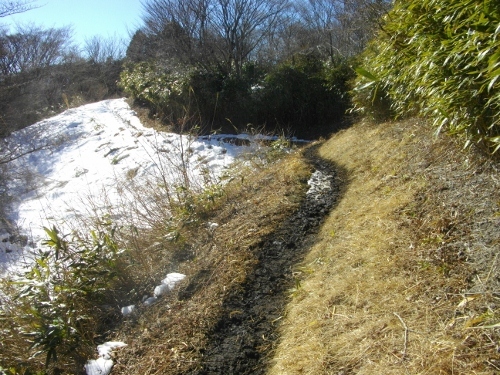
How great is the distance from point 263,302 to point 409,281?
1082 mm

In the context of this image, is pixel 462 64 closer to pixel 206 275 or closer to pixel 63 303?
pixel 206 275

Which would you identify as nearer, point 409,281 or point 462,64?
point 409,281

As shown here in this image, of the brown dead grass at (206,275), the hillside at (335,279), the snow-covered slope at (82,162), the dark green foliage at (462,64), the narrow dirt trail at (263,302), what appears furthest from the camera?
the snow-covered slope at (82,162)

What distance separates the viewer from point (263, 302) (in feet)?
9.38

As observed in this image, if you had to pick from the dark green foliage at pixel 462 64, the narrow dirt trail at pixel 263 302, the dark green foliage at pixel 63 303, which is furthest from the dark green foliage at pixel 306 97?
the dark green foliage at pixel 63 303

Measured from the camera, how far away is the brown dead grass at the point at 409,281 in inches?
69.1

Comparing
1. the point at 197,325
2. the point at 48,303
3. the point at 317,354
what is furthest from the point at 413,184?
the point at 48,303

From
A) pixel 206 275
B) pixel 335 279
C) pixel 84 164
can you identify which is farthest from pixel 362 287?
pixel 84 164

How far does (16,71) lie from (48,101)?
263 centimetres

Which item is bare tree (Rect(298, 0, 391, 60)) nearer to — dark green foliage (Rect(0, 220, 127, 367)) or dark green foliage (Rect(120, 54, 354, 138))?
dark green foliage (Rect(120, 54, 354, 138))

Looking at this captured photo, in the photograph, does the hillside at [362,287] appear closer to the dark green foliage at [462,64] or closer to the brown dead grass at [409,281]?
the brown dead grass at [409,281]

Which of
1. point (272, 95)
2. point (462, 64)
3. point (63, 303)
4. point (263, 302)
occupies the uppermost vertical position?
point (272, 95)

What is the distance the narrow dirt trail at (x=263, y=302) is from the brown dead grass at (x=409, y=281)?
0.12 meters

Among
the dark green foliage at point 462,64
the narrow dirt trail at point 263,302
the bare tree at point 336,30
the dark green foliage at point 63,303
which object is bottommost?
the narrow dirt trail at point 263,302
